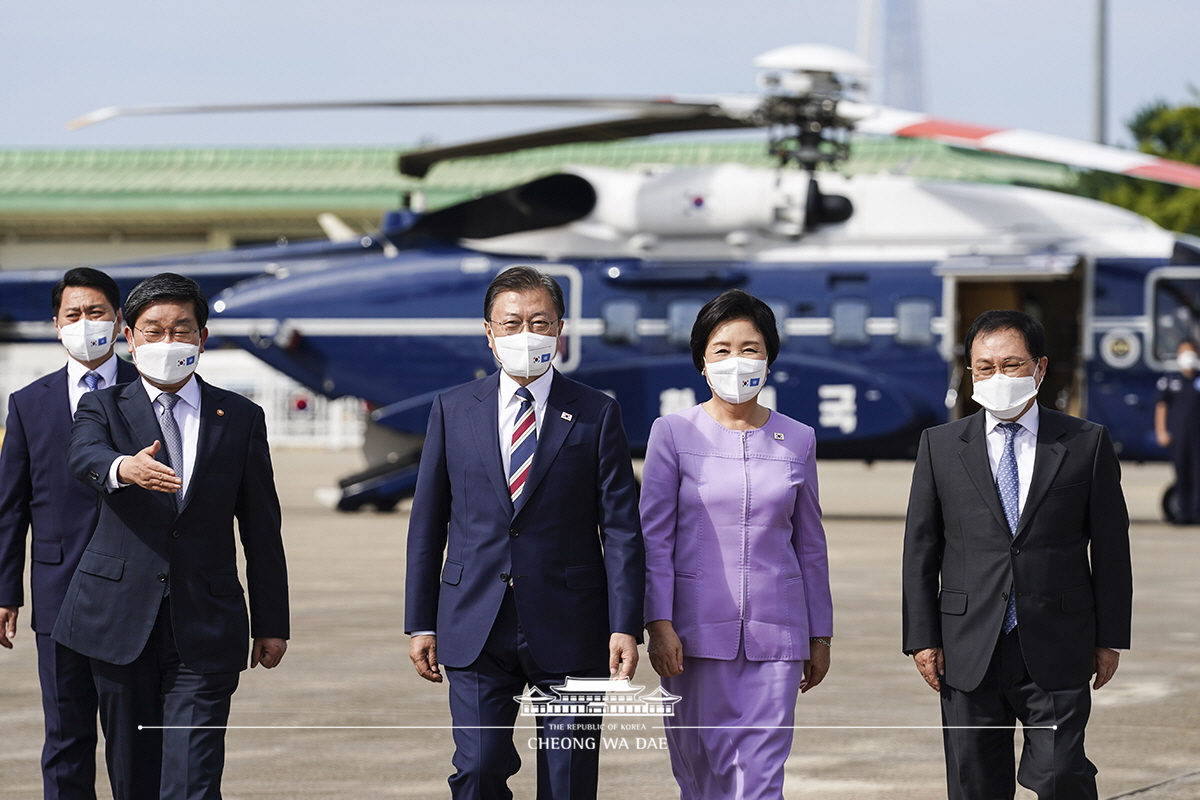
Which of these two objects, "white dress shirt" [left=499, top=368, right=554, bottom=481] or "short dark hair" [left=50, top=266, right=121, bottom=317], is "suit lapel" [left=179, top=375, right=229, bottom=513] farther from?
"short dark hair" [left=50, top=266, right=121, bottom=317]

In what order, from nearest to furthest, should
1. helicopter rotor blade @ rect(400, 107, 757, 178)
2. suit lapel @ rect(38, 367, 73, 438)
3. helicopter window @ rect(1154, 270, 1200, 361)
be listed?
suit lapel @ rect(38, 367, 73, 438) < helicopter rotor blade @ rect(400, 107, 757, 178) < helicopter window @ rect(1154, 270, 1200, 361)

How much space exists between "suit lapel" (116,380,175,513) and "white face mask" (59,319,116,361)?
0.80 meters

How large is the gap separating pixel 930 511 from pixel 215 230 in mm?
40820

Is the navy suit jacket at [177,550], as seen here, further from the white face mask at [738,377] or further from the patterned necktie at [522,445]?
the white face mask at [738,377]

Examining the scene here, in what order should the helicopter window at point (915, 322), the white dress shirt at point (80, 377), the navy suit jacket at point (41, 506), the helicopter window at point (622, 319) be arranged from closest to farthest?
the navy suit jacket at point (41, 506)
the white dress shirt at point (80, 377)
the helicopter window at point (915, 322)
the helicopter window at point (622, 319)

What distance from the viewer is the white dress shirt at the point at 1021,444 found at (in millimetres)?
4605

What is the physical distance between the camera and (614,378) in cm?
1593

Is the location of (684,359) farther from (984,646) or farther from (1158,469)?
(1158,469)

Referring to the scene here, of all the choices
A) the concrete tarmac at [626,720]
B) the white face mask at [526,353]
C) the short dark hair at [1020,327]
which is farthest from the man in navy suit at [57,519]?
the short dark hair at [1020,327]

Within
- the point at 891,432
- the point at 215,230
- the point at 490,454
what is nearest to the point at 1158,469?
the point at 891,432

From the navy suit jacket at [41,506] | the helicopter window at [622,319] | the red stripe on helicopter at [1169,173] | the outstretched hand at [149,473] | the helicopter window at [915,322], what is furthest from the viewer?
the helicopter window at [622,319]

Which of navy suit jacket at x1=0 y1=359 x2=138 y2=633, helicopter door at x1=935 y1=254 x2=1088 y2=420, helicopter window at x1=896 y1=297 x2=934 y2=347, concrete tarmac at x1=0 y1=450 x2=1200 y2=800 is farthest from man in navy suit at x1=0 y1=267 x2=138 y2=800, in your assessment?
helicopter window at x1=896 y1=297 x2=934 y2=347

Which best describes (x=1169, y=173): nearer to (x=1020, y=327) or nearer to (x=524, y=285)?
(x=1020, y=327)

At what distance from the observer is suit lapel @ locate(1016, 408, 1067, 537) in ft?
14.8
